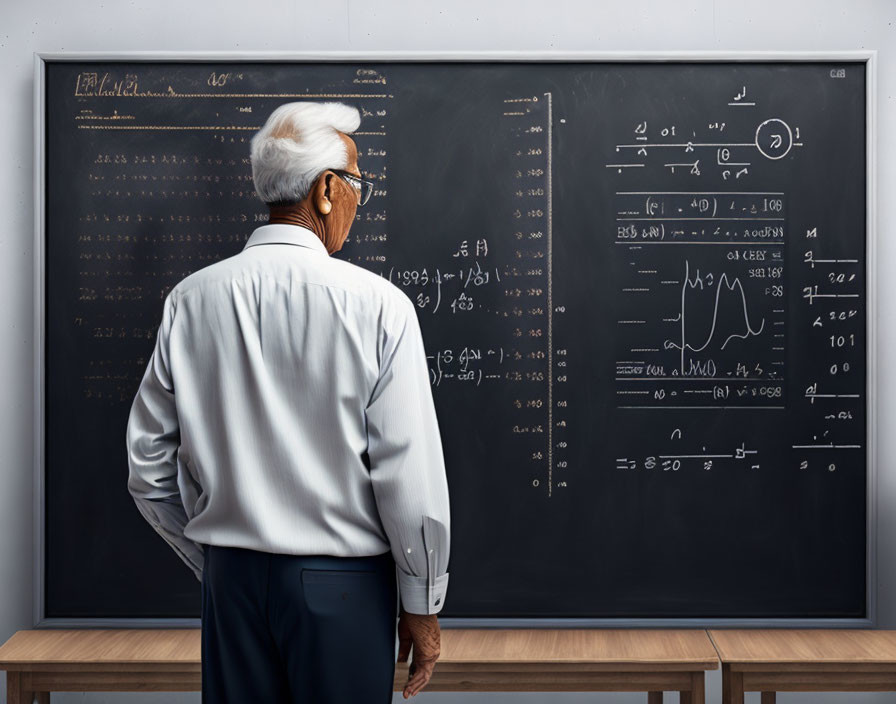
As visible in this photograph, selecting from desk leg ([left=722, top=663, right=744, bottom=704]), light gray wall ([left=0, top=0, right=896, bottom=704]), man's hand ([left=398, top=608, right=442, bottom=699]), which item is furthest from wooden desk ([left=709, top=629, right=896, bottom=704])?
man's hand ([left=398, top=608, right=442, bottom=699])

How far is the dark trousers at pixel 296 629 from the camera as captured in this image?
111 cm

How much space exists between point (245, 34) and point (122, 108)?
0.37 meters

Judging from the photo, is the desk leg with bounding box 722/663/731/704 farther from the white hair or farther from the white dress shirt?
the white hair

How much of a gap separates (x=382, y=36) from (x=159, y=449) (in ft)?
4.09

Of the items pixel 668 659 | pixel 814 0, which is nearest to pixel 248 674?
pixel 668 659

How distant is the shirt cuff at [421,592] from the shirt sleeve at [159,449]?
1.18ft

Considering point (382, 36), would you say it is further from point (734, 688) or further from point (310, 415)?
point (734, 688)

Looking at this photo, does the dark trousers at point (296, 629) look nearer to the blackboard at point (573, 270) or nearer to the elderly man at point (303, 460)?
the elderly man at point (303, 460)

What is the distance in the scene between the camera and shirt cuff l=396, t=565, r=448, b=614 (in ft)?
3.82

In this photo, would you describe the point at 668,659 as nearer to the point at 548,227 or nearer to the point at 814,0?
the point at 548,227

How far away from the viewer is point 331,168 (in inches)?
47.4

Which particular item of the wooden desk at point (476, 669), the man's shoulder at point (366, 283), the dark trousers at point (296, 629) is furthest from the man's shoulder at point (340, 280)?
the wooden desk at point (476, 669)

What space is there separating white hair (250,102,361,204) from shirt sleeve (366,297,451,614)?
266mm

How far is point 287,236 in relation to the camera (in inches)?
46.9
